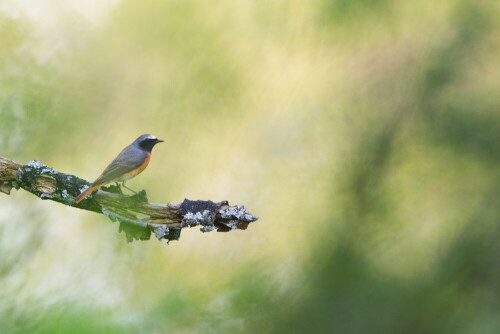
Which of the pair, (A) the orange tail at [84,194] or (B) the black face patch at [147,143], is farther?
(B) the black face patch at [147,143]

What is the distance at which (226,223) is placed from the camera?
0.78 meters

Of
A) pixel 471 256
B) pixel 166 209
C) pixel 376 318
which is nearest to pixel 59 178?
pixel 166 209

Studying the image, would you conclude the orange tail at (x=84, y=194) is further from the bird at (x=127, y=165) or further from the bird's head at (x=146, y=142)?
the bird's head at (x=146, y=142)

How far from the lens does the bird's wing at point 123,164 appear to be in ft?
2.64

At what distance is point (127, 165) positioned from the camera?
2.84 ft

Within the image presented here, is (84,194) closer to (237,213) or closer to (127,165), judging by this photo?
(127,165)

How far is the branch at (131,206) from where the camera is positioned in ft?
2.55

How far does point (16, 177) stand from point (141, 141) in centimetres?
23

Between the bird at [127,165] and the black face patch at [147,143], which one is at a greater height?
the black face patch at [147,143]

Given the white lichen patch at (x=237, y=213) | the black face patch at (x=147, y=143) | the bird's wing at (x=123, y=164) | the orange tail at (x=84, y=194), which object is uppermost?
the black face patch at (x=147, y=143)

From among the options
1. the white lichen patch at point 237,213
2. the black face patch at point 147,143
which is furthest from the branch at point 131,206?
the black face patch at point 147,143

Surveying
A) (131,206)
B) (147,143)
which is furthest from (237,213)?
(147,143)

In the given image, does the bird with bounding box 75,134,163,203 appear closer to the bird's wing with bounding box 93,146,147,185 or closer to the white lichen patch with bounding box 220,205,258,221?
the bird's wing with bounding box 93,146,147,185

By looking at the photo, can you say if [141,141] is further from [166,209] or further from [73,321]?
[73,321]
